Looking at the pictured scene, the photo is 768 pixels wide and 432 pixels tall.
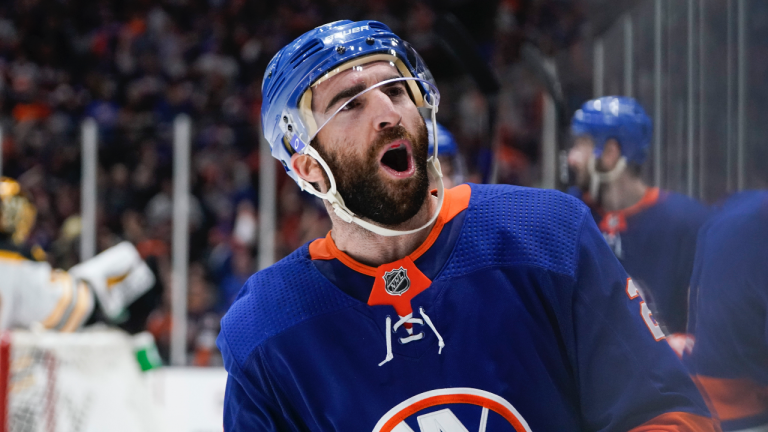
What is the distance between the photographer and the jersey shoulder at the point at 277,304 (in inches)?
55.6

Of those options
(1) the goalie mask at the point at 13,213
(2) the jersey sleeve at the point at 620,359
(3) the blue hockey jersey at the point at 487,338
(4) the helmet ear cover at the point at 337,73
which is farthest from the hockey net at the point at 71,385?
(2) the jersey sleeve at the point at 620,359

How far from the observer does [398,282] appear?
1.36 metres

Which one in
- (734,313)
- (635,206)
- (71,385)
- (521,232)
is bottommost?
(71,385)

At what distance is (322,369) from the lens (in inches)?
54.6

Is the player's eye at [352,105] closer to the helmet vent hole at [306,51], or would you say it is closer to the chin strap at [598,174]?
the helmet vent hole at [306,51]

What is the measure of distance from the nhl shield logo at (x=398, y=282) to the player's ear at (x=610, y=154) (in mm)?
1632

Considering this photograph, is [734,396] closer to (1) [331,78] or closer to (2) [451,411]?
(2) [451,411]

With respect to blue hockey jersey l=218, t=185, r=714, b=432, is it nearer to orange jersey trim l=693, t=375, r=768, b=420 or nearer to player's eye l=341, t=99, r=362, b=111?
player's eye l=341, t=99, r=362, b=111

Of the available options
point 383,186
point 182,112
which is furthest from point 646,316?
point 182,112

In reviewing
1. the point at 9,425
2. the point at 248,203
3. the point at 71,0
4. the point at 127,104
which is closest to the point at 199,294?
the point at 248,203

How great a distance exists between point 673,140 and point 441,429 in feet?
4.97

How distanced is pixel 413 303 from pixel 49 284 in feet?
8.52

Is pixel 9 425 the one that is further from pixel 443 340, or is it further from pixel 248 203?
pixel 248 203

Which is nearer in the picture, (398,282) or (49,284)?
(398,282)
